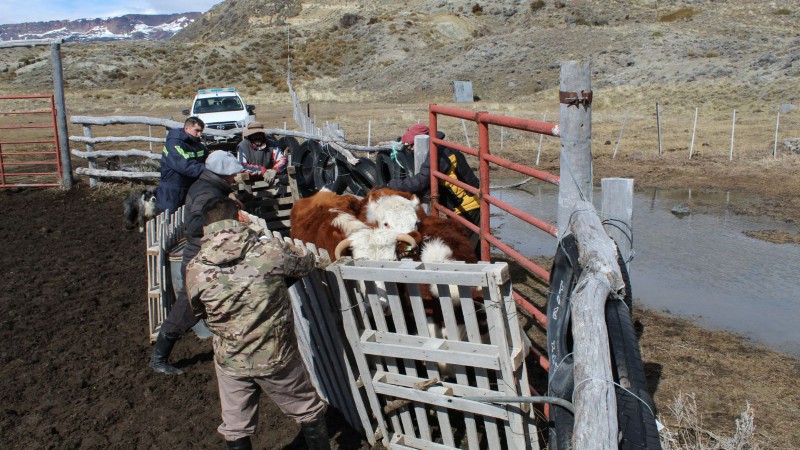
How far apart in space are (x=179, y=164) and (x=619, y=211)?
4.68 meters

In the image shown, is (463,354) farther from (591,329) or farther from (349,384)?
(591,329)

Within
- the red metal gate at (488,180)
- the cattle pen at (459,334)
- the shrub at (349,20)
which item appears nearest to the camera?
the cattle pen at (459,334)

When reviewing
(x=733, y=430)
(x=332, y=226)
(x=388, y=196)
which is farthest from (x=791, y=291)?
(x=332, y=226)

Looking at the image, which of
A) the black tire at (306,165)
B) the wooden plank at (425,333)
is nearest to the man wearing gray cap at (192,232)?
the wooden plank at (425,333)

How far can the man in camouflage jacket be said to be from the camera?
341 cm

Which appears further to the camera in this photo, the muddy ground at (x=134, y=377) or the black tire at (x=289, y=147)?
the black tire at (x=289, y=147)

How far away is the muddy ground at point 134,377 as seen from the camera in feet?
14.2

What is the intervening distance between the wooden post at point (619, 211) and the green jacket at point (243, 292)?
1.70 m

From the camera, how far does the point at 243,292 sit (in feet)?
11.2

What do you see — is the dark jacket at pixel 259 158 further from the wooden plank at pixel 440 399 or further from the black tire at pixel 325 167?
the wooden plank at pixel 440 399

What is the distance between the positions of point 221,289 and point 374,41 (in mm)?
53644

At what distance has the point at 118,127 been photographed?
2638 cm

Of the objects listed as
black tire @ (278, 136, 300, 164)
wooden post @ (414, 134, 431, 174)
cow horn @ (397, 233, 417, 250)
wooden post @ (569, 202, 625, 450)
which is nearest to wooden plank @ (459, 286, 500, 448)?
wooden post @ (569, 202, 625, 450)

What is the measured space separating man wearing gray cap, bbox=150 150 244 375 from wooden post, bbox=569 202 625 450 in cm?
324
